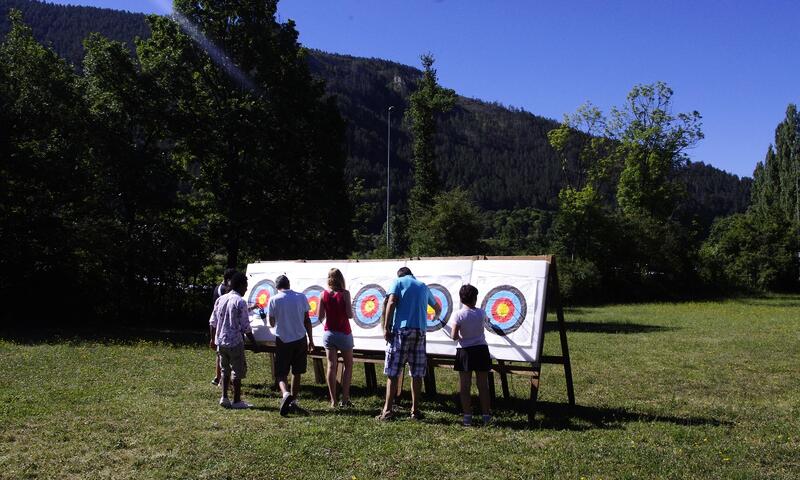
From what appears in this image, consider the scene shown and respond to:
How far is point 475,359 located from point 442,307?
1953 millimetres

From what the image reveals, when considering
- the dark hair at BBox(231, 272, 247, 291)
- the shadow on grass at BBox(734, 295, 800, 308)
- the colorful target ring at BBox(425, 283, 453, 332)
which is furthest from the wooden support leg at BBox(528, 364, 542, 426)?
the shadow on grass at BBox(734, 295, 800, 308)

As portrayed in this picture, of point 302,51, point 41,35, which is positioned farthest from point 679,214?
point 41,35

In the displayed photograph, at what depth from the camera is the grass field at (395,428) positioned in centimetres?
623

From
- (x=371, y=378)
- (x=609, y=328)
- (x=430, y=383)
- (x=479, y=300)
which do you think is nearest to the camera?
(x=479, y=300)

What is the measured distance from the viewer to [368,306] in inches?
428

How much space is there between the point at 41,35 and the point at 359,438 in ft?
626

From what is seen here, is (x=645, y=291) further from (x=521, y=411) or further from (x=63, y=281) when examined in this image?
(x=521, y=411)

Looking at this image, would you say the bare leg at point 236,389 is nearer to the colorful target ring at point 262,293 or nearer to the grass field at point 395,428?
the grass field at point 395,428

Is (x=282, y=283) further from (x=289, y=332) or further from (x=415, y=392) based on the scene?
(x=415, y=392)

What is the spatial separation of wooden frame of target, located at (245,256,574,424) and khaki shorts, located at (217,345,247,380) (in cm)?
204

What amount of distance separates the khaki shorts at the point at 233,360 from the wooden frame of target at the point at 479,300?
2044mm

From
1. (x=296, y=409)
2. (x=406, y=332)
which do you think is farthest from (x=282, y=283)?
(x=406, y=332)

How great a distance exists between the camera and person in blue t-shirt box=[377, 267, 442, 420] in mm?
8469

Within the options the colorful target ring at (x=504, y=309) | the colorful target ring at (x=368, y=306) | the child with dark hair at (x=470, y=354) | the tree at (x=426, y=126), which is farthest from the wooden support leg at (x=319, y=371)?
the tree at (x=426, y=126)
